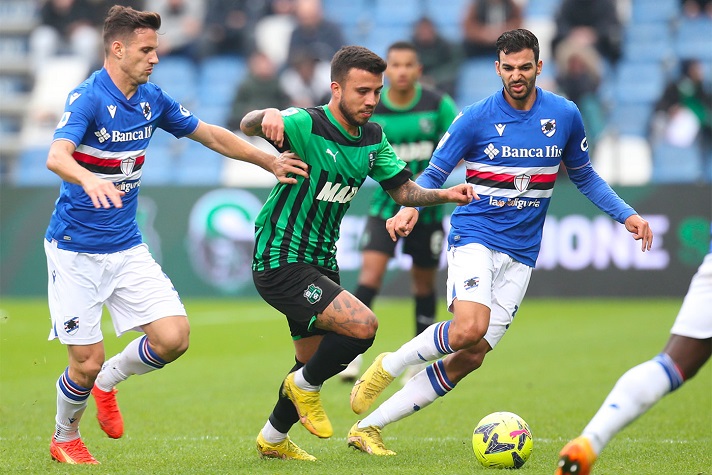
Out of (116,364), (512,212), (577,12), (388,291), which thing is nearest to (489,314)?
(512,212)

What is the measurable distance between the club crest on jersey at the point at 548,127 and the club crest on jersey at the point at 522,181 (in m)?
0.30

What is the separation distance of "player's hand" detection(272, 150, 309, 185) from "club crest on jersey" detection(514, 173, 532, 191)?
1.36 metres

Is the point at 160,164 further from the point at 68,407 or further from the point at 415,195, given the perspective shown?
the point at 415,195

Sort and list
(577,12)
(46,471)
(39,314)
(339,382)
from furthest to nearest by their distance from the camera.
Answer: (577,12)
(39,314)
(339,382)
(46,471)

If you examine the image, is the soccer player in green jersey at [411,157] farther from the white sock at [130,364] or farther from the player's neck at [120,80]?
the player's neck at [120,80]

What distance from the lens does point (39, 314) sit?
49.5 ft

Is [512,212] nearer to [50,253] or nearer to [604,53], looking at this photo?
[50,253]

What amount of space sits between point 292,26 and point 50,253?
15.1 metres

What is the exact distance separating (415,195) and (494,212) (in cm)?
58

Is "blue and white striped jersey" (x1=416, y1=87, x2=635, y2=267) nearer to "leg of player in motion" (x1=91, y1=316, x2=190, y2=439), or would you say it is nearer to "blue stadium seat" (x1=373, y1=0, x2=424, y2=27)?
"leg of player in motion" (x1=91, y1=316, x2=190, y2=439)

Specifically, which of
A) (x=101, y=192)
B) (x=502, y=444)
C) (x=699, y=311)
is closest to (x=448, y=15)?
(x=502, y=444)

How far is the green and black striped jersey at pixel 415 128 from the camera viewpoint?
9.56 meters

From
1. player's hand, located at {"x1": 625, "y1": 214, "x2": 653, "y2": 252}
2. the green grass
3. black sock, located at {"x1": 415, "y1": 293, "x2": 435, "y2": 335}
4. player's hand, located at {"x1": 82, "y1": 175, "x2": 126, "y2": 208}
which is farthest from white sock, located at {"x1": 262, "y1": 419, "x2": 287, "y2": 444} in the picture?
black sock, located at {"x1": 415, "y1": 293, "x2": 435, "y2": 335}

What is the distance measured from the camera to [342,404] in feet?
28.6
